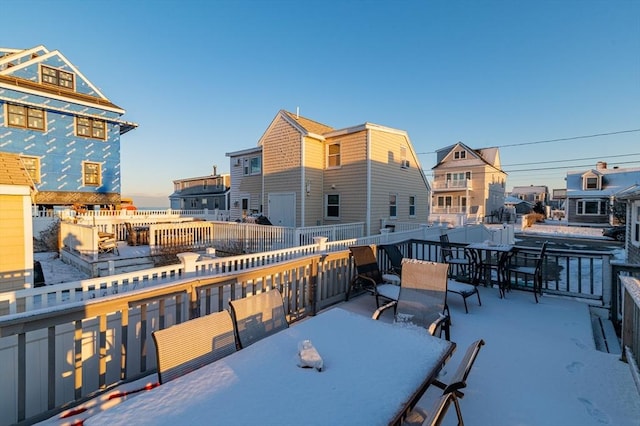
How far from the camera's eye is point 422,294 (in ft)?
12.1

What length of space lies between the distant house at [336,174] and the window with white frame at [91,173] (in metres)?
9.82

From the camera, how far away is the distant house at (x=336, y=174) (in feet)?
39.1

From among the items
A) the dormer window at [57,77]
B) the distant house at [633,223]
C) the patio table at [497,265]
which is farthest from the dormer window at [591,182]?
the dormer window at [57,77]

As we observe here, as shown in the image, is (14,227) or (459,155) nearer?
(14,227)

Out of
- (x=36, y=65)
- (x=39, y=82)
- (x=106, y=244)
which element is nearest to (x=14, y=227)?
(x=106, y=244)

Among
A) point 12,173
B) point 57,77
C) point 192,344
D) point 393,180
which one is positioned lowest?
point 192,344

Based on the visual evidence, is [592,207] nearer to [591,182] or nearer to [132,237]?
[591,182]

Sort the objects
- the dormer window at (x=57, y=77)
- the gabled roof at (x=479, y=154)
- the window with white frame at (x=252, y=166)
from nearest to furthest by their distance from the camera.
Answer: the dormer window at (x=57, y=77), the window with white frame at (x=252, y=166), the gabled roof at (x=479, y=154)

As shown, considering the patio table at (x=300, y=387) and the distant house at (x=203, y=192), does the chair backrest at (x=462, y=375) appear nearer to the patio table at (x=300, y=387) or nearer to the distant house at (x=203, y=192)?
the patio table at (x=300, y=387)

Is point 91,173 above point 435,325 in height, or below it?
above

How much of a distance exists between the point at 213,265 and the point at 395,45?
499 inches

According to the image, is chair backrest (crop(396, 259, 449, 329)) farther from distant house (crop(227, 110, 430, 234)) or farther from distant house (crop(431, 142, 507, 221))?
distant house (crop(431, 142, 507, 221))

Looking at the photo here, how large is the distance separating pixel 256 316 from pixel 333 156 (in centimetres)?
1114

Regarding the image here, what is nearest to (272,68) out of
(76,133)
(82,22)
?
(82,22)
